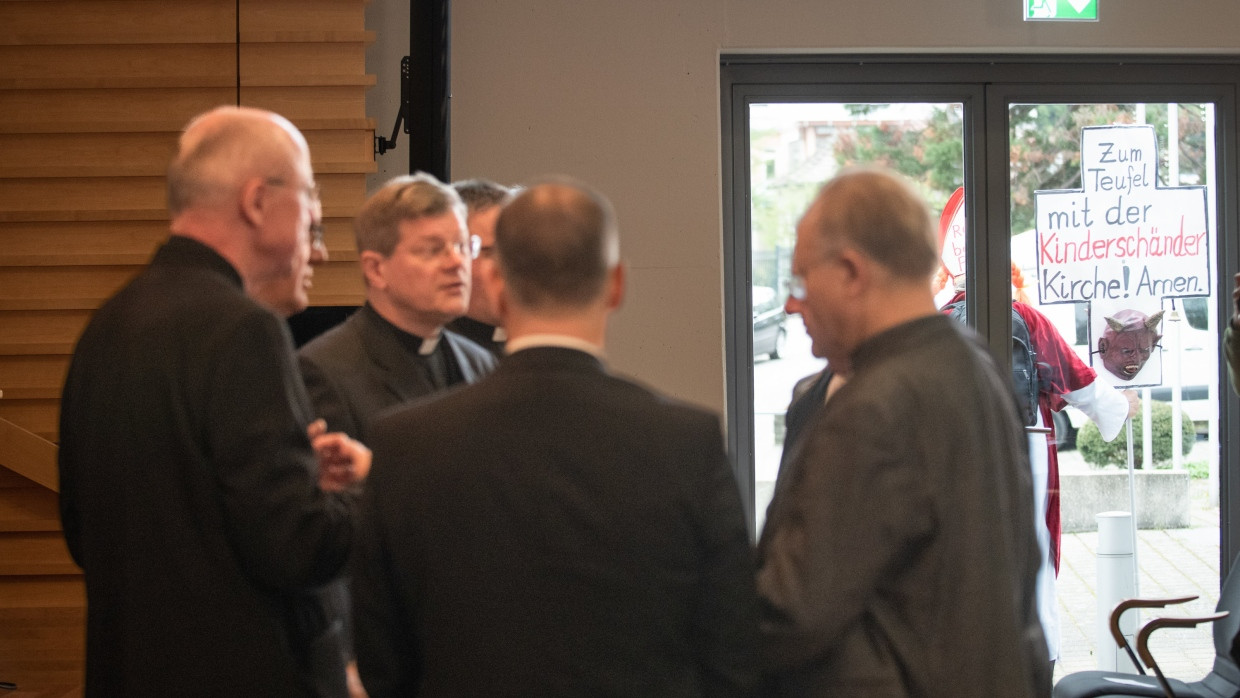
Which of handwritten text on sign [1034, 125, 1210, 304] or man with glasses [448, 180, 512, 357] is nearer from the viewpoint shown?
man with glasses [448, 180, 512, 357]

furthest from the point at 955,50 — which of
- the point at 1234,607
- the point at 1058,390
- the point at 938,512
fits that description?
the point at 938,512

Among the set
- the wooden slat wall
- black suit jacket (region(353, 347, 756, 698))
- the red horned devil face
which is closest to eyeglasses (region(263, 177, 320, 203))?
black suit jacket (region(353, 347, 756, 698))

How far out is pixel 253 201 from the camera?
169 centimetres

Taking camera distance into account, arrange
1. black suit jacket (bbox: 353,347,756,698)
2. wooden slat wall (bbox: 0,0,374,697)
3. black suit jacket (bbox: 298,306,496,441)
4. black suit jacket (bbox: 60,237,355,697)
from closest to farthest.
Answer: black suit jacket (bbox: 353,347,756,698) → black suit jacket (bbox: 60,237,355,697) → black suit jacket (bbox: 298,306,496,441) → wooden slat wall (bbox: 0,0,374,697)

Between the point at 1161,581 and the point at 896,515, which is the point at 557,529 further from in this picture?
the point at 1161,581

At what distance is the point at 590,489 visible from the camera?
1.38m

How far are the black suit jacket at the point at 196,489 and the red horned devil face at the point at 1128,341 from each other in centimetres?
409

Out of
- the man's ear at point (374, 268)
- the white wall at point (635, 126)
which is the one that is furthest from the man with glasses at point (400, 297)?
the white wall at point (635, 126)

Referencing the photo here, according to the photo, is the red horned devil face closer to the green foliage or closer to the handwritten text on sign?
the handwritten text on sign

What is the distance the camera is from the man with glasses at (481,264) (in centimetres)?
273

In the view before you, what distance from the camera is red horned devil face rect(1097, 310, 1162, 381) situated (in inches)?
192

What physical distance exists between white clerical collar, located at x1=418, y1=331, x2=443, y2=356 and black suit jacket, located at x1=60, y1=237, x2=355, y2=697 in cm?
67

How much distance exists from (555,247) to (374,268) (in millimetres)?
942

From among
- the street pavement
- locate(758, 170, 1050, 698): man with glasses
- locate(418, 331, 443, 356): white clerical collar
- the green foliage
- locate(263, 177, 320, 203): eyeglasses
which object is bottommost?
the street pavement
